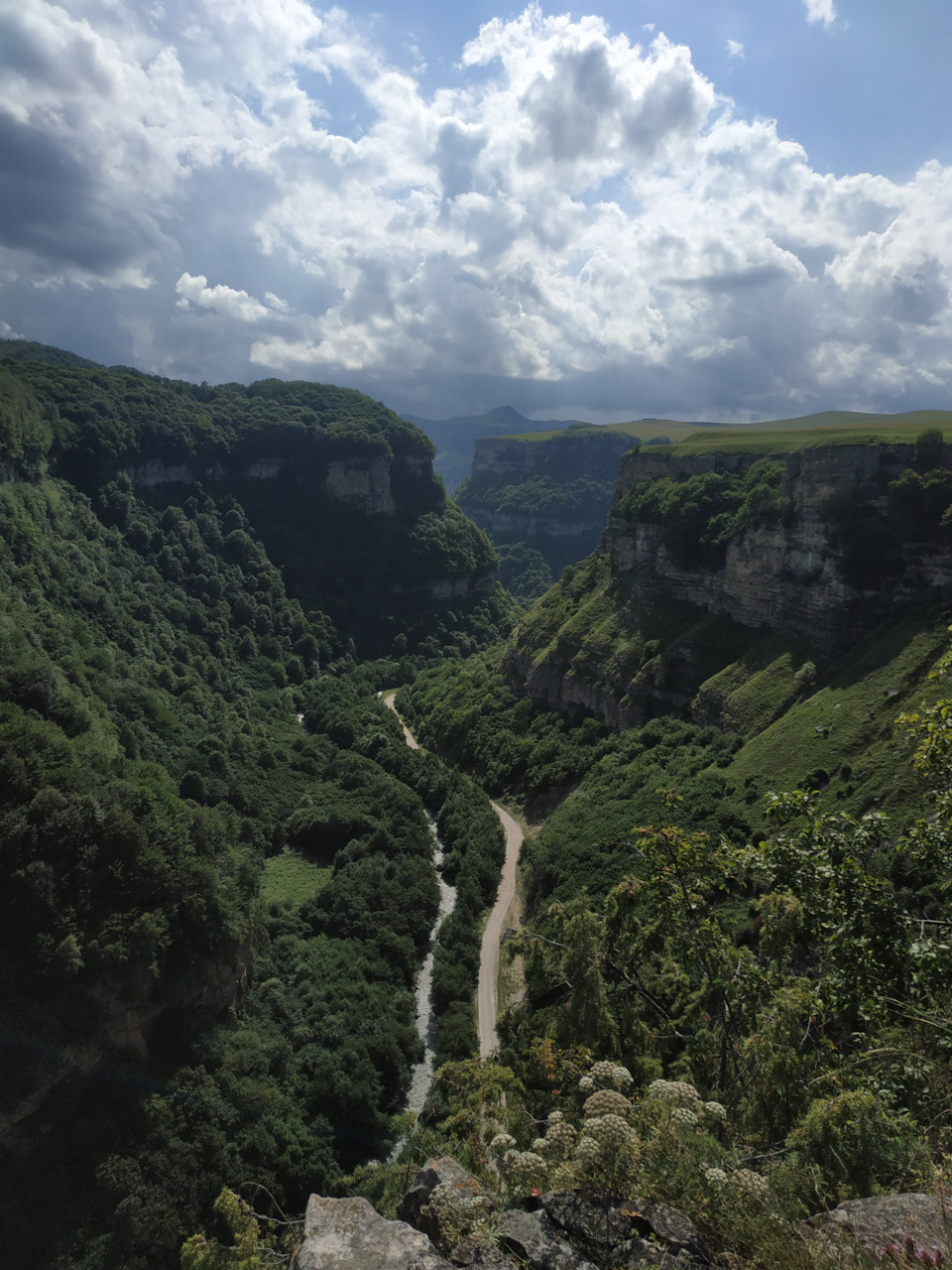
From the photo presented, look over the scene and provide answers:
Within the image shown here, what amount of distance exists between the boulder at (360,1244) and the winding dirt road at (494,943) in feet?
76.0

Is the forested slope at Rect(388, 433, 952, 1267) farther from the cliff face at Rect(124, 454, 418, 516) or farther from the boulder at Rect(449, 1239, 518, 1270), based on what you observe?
the cliff face at Rect(124, 454, 418, 516)

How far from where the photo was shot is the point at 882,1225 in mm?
7117

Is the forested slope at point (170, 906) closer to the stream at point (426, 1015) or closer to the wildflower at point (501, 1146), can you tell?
the stream at point (426, 1015)

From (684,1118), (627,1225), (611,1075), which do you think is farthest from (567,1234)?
(611,1075)

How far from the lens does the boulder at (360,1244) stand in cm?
848

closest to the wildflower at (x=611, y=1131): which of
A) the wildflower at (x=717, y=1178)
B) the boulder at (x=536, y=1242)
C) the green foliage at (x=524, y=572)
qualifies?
the wildflower at (x=717, y=1178)

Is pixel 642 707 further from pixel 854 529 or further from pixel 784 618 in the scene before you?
pixel 854 529

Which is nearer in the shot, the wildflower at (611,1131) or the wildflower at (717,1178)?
the wildflower at (717,1178)

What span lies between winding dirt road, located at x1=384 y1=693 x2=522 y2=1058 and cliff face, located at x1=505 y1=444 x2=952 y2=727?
1464 cm

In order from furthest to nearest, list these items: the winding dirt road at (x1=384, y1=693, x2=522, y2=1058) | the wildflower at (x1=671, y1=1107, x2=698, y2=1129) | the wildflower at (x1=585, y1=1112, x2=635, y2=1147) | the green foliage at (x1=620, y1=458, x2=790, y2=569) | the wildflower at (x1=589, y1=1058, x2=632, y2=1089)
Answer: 1. the green foliage at (x1=620, y1=458, x2=790, y2=569)
2. the winding dirt road at (x1=384, y1=693, x2=522, y2=1058)
3. the wildflower at (x1=589, y1=1058, x2=632, y2=1089)
4. the wildflower at (x1=671, y1=1107, x2=698, y2=1129)
5. the wildflower at (x1=585, y1=1112, x2=635, y2=1147)

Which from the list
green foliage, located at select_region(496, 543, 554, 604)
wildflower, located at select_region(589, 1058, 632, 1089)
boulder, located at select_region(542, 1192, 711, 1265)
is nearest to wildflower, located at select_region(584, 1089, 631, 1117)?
wildflower, located at select_region(589, 1058, 632, 1089)

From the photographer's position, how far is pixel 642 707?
63.9 meters

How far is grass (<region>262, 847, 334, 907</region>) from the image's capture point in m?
52.8

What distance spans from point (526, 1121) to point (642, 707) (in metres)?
53.0
